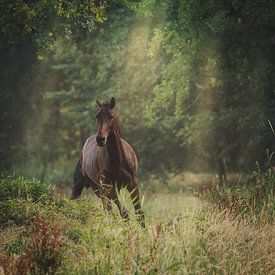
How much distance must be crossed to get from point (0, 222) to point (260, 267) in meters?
4.17

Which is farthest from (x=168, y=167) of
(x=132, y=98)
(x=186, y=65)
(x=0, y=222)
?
(x=0, y=222)

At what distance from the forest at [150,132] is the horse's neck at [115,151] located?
632mm

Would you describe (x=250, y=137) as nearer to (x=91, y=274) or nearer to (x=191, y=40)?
(x=191, y=40)

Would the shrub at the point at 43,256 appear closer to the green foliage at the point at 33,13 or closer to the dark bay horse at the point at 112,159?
the dark bay horse at the point at 112,159

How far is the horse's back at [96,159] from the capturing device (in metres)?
14.0

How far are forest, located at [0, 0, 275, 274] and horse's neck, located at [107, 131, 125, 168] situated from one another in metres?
0.63

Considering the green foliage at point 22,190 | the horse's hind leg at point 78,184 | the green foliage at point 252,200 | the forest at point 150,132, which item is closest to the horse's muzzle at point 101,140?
the forest at point 150,132

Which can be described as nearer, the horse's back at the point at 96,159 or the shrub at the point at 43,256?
the shrub at the point at 43,256

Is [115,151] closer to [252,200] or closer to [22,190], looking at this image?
[22,190]

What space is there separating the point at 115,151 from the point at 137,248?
5811 millimetres

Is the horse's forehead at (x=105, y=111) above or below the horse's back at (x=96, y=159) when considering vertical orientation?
above

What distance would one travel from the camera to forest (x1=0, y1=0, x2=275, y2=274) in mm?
8289

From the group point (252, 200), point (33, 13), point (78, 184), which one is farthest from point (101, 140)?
point (78, 184)

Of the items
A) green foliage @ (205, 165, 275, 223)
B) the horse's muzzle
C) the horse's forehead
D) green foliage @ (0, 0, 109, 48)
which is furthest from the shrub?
green foliage @ (0, 0, 109, 48)
